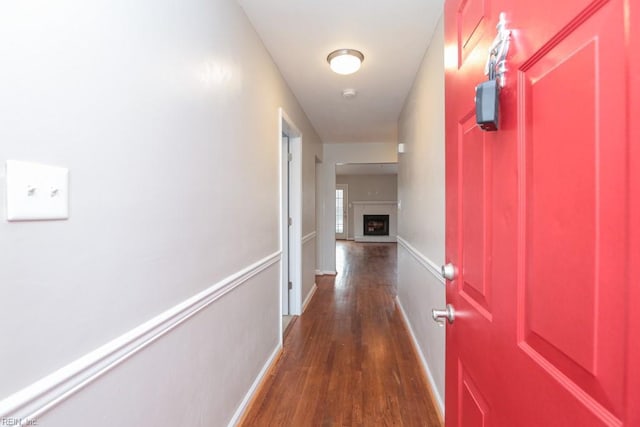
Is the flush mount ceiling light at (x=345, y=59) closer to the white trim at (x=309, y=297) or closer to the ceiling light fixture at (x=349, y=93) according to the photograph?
the ceiling light fixture at (x=349, y=93)

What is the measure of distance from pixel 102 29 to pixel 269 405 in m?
1.96

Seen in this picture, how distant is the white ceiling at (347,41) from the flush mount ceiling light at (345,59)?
0.05 m

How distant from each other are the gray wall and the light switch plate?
10.1m

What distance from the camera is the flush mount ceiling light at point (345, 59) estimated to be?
213 cm

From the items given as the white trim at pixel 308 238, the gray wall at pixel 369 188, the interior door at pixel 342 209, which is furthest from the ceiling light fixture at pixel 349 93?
the interior door at pixel 342 209

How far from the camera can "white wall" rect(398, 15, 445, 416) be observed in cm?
184

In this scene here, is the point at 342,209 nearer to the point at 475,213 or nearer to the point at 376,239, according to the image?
the point at 376,239

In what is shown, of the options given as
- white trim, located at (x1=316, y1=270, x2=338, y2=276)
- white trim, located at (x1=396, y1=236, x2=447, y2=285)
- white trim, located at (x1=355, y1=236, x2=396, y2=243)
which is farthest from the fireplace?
white trim, located at (x1=396, y1=236, x2=447, y2=285)

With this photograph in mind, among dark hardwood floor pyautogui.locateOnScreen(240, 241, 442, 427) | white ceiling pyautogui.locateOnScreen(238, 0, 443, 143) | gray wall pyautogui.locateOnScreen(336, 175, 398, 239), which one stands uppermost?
white ceiling pyautogui.locateOnScreen(238, 0, 443, 143)

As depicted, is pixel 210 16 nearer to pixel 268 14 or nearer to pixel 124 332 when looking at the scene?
pixel 268 14

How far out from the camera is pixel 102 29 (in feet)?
2.61

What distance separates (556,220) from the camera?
489 millimetres

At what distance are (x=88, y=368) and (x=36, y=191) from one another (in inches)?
17.2

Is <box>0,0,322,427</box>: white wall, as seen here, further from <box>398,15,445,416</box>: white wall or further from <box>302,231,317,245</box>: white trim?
<box>302,231,317,245</box>: white trim
